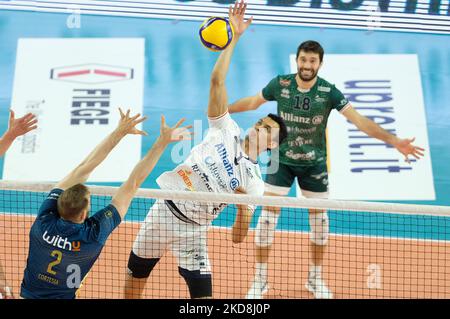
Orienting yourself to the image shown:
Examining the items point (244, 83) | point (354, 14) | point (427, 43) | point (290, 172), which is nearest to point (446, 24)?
point (427, 43)

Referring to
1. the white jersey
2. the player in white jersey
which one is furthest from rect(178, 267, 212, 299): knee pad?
the white jersey

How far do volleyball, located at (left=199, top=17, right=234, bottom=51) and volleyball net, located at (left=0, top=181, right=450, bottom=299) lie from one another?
7.76 ft

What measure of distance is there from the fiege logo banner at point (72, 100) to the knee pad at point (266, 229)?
3526 mm

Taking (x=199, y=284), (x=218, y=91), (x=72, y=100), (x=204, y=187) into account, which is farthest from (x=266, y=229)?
(x=72, y=100)

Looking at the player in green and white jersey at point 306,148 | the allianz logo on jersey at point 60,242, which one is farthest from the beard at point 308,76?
the allianz logo on jersey at point 60,242

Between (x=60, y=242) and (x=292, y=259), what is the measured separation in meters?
5.09

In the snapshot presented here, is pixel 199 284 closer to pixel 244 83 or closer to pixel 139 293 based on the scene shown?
pixel 139 293

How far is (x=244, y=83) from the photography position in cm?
1506

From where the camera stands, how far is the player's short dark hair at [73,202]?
23.9 ft

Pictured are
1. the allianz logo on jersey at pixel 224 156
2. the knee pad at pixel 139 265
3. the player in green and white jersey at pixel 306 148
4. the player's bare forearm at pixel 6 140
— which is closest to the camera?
the player's bare forearm at pixel 6 140

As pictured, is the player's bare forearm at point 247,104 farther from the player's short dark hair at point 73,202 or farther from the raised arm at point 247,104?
the player's short dark hair at point 73,202

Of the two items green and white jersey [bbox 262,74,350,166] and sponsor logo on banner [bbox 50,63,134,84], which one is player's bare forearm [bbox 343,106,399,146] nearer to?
green and white jersey [bbox 262,74,350,166]

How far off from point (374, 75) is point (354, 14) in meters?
2.10

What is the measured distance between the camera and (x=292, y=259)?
38.4 ft
